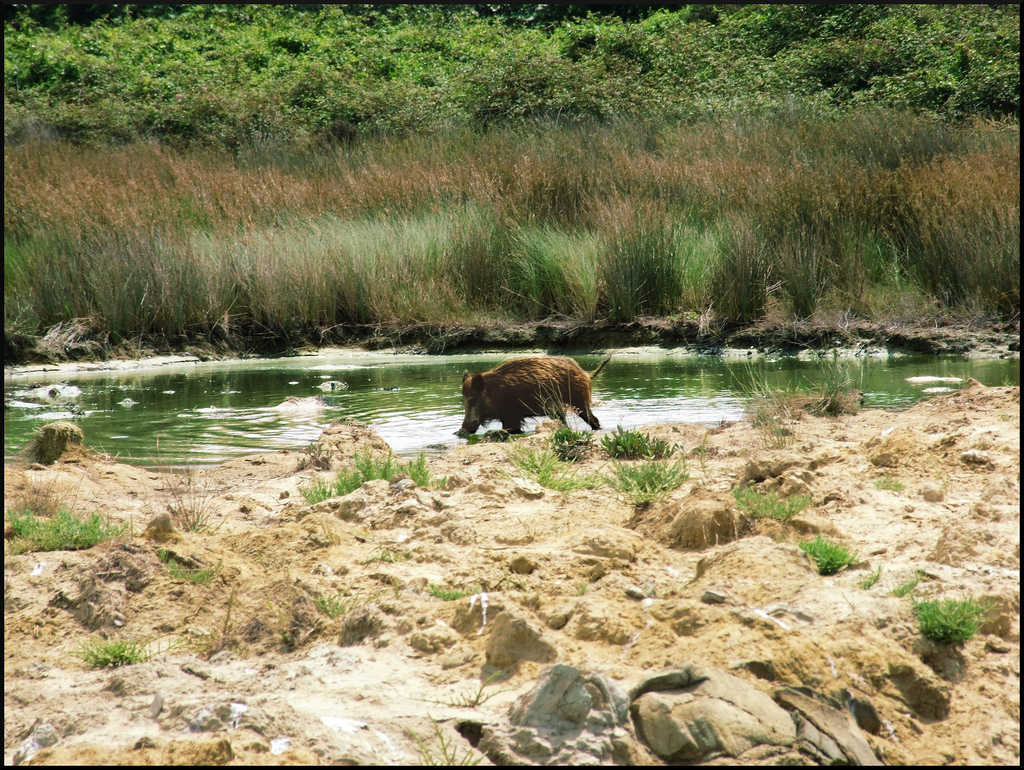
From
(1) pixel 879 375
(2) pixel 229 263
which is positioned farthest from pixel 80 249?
(1) pixel 879 375

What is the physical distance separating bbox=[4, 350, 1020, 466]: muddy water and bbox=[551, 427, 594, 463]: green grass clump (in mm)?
1050

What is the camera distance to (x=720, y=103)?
18.0m

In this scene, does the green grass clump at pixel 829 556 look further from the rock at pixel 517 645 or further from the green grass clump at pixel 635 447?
the green grass clump at pixel 635 447

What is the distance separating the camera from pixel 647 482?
12.8 feet

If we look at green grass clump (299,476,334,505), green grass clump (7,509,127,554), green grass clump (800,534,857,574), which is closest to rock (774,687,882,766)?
green grass clump (800,534,857,574)

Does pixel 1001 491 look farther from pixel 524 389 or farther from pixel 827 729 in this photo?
pixel 524 389

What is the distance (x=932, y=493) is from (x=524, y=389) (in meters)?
2.96

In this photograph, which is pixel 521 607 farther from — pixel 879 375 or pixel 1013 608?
pixel 879 375

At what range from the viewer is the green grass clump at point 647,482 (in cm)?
378

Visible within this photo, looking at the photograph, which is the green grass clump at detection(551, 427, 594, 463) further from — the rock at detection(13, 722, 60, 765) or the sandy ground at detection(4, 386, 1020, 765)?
the rock at detection(13, 722, 60, 765)

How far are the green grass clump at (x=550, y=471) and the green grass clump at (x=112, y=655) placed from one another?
210 cm

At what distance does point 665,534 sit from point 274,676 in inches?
62.7

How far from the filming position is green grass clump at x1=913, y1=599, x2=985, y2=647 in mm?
2402

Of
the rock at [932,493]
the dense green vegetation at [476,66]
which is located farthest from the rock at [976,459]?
the dense green vegetation at [476,66]
